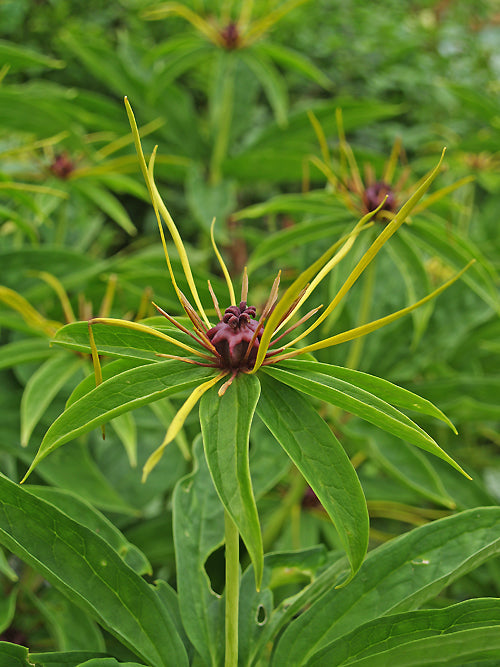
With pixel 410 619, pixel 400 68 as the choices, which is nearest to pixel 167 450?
pixel 410 619

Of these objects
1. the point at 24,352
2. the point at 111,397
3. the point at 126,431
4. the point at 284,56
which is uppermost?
the point at 284,56

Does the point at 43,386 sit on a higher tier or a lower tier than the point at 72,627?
higher

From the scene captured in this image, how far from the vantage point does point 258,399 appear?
419 mm

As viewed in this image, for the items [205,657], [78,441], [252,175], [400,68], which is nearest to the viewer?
[205,657]

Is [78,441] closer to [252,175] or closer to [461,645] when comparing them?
[461,645]

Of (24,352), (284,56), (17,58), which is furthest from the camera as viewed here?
(284,56)

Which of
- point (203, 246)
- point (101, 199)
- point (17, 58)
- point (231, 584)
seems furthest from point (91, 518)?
point (203, 246)

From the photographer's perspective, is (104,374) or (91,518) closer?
(104,374)

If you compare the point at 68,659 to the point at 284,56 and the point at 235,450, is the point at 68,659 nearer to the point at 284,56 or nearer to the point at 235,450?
the point at 235,450

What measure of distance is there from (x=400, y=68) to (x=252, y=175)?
1.13 metres

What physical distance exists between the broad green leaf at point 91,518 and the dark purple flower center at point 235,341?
27cm

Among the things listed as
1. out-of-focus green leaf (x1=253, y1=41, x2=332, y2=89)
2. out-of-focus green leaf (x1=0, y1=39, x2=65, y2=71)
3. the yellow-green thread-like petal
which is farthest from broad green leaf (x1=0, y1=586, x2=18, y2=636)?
out-of-focus green leaf (x1=253, y1=41, x2=332, y2=89)

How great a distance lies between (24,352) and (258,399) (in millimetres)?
530

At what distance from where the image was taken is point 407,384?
1.07m
